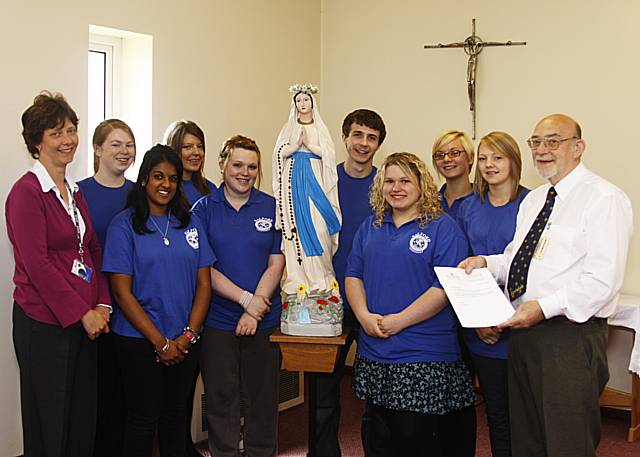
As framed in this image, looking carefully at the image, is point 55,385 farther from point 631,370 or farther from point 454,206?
point 631,370

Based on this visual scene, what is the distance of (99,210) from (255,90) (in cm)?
191

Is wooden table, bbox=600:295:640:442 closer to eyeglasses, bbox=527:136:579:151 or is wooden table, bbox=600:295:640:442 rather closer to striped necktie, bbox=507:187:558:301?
striped necktie, bbox=507:187:558:301

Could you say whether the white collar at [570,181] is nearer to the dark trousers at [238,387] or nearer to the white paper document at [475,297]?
the white paper document at [475,297]

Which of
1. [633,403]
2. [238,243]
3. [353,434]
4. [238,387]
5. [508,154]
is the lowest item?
[353,434]

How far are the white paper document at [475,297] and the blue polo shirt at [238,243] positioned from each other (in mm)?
765

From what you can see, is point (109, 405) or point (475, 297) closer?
point (475, 297)

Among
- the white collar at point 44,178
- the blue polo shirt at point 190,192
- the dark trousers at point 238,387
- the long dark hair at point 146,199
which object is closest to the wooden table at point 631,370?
the dark trousers at point 238,387

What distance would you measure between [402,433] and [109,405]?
1.25 metres

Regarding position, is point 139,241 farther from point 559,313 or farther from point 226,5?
point 226,5

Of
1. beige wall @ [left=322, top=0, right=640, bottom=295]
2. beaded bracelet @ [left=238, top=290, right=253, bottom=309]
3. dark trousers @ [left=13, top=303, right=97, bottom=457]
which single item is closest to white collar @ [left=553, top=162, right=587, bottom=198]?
beaded bracelet @ [left=238, top=290, right=253, bottom=309]

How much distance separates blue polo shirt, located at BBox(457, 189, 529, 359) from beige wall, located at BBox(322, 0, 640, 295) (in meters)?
1.57

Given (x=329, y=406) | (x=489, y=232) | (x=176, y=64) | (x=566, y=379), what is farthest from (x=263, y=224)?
(x=176, y=64)

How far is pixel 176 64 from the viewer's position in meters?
4.33

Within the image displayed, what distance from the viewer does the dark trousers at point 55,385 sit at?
9.52 ft
